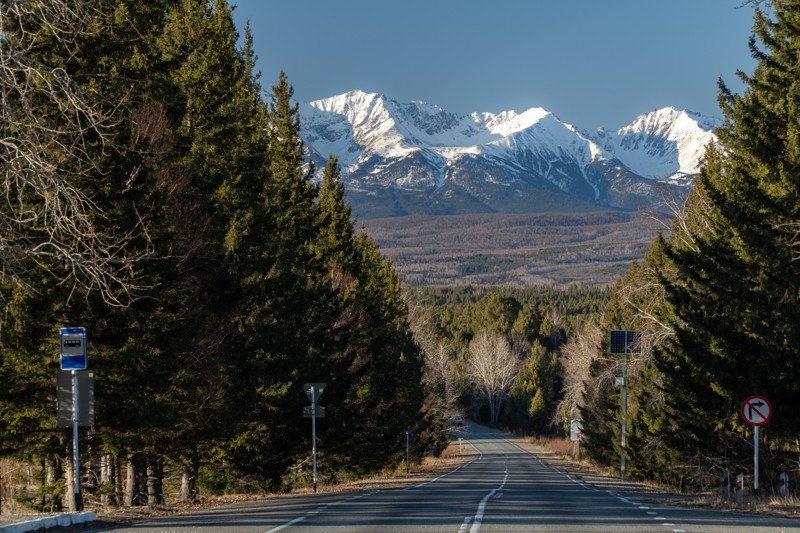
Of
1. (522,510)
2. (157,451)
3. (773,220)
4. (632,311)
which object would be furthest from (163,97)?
(632,311)

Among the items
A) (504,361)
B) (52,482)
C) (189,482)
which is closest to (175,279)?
(52,482)

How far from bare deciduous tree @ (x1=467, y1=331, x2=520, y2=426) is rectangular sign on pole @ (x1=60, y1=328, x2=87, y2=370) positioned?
133 meters

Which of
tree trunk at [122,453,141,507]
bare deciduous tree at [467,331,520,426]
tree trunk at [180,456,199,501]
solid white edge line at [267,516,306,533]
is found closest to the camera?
solid white edge line at [267,516,306,533]

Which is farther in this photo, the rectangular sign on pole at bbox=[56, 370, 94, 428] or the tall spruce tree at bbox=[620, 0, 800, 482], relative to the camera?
the tall spruce tree at bbox=[620, 0, 800, 482]

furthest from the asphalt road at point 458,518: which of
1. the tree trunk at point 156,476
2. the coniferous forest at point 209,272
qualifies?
the tree trunk at point 156,476

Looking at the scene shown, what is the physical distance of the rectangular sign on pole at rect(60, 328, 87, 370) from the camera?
53.2 ft

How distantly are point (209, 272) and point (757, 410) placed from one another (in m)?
13.9

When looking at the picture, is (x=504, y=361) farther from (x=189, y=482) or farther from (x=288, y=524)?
(x=288, y=524)

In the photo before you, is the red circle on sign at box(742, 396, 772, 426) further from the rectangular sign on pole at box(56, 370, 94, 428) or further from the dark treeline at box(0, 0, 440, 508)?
the rectangular sign on pole at box(56, 370, 94, 428)

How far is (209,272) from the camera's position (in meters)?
26.6

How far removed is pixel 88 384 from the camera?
662 inches

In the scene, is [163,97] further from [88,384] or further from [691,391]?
[691,391]

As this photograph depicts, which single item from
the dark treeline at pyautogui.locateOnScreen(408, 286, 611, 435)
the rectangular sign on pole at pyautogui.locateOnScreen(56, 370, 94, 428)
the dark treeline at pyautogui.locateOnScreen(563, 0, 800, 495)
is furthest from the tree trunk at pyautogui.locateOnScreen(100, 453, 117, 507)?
the dark treeline at pyautogui.locateOnScreen(408, 286, 611, 435)

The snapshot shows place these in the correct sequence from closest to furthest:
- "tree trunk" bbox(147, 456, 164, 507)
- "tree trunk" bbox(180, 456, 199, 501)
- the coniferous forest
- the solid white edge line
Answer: the solid white edge line
the coniferous forest
"tree trunk" bbox(147, 456, 164, 507)
"tree trunk" bbox(180, 456, 199, 501)
